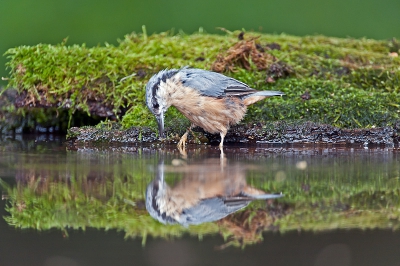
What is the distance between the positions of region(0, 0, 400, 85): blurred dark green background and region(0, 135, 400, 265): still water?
4771 millimetres

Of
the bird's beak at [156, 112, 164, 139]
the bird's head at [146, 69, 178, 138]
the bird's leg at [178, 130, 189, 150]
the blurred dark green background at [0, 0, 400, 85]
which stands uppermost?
the blurred dark green background at [0, 0, 400, 85]

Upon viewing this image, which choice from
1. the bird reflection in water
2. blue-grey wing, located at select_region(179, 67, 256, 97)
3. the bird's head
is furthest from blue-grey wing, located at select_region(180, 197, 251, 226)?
blue-grey wing, located at select_region(179, 67, 256, 97)

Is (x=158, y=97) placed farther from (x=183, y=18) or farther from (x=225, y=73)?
(x=183, y=18)

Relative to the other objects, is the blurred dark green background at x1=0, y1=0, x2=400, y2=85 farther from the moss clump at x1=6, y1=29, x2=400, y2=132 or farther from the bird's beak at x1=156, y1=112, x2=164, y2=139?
the bird's beak at x1=156, y1=112, x2=164, y2=139

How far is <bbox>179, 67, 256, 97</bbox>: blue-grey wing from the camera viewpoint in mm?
4812

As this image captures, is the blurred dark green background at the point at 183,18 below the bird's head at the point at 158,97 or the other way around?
the other way around

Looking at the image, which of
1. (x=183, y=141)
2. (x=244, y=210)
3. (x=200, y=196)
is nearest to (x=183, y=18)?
(x=183, y=141)

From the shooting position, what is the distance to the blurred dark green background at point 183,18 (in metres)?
8.42

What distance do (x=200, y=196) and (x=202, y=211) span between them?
249mm

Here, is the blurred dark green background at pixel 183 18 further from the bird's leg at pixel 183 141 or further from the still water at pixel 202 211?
the still water at pixel 202 211

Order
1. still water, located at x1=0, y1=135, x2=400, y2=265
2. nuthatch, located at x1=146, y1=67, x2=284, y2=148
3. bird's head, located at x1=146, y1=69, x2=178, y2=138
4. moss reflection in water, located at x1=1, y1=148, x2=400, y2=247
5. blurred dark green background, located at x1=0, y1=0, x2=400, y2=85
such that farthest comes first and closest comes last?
blurred dark green background, located at x1=0, y1=0, x2=400, y2=85, nuthatch, located at x1=146, y1=67, x2=284, y2=148, bird's head, located at x1=146, y1=69, x2=178, y2=138, moss reflection in water, located at x1=1, y1=148, x2=400, y2=247, still water, located at x1=0, y1=135, x2=400, y2=265

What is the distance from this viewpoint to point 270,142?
16.0 ft

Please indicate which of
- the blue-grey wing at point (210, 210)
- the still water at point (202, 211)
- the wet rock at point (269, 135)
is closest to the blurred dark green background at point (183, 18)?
the wet rock at point (269, 135)

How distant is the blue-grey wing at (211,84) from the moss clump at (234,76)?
0.33 metres
